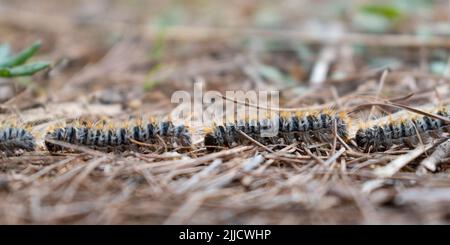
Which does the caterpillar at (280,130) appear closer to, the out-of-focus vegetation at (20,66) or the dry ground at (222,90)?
the dry ground at (222,90)

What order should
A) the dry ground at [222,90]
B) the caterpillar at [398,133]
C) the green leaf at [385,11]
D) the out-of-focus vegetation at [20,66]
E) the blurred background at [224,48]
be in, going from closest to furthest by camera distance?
the dry ground at [222,90]
the caterpillar at [398,133]
the out-of-focus vegetation at [20,66]
the blurred background at [224,48]
the green leaf at [385,11]

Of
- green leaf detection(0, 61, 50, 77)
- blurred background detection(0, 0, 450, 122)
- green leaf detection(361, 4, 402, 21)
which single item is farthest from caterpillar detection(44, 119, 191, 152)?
green leaf detection(361, 4, 402, 21)

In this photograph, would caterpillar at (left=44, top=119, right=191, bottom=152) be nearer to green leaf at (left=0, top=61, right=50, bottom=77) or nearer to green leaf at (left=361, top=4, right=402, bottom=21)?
green leaf at (left=0, top=61, right=50, bottom=77)

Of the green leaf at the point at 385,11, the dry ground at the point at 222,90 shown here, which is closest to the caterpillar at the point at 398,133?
the dry ground at the point at 222,90

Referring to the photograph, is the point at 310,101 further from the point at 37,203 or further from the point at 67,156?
the point at 37,203

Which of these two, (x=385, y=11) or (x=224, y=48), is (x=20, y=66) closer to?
(x=224, y=48)

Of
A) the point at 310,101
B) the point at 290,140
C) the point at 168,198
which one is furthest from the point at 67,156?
the point at 310,101
